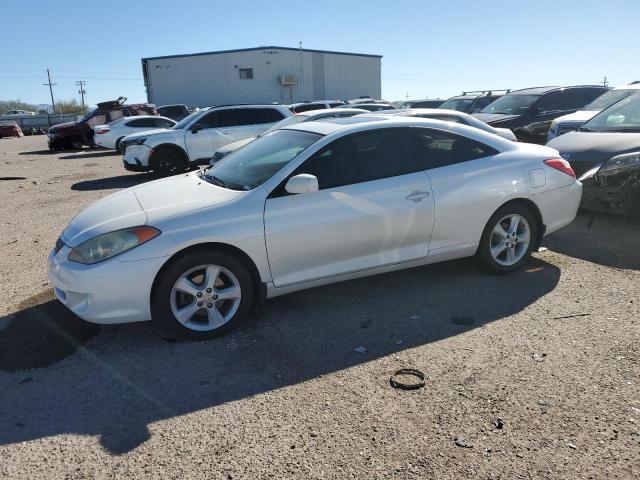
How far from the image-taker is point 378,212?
14.7 ft

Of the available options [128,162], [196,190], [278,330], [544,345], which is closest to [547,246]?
[544,345]

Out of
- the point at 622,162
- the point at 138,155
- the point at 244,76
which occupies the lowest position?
the point at 138,155

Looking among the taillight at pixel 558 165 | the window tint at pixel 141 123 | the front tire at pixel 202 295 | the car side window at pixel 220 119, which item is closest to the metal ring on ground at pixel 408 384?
the front tire at pixel 202 295

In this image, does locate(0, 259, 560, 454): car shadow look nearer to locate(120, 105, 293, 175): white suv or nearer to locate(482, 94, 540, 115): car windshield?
locate(120, 105, 293, 175): white suv

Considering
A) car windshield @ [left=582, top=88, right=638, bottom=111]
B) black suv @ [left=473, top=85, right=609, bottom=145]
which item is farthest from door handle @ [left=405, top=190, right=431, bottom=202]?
black suv @ [left=473, top=85, right=609, bottom=145]

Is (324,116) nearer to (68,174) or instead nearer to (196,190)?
(196,190)

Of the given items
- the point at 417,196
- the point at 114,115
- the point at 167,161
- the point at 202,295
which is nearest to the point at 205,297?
the point at 202,295

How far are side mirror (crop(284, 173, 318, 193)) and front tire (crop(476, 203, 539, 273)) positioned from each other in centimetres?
181

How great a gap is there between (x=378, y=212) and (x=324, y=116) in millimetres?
6669

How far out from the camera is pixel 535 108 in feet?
41.3

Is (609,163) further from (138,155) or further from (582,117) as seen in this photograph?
(138,155)

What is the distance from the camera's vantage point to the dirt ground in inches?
107

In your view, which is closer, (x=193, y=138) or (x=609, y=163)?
(x=609, y=163)

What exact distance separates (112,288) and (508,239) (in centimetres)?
351
